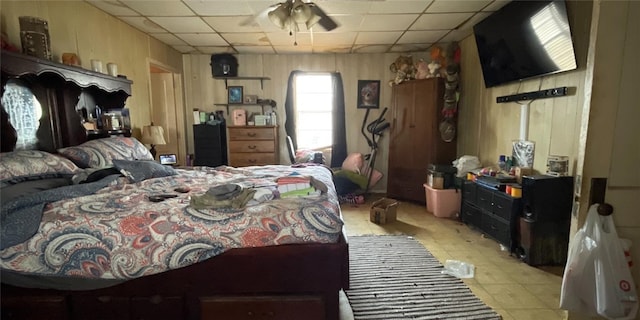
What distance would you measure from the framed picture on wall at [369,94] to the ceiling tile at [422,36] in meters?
0.86

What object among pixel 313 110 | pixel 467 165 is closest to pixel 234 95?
pixel 313 110

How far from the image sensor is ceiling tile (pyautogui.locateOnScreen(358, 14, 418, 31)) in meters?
3.20

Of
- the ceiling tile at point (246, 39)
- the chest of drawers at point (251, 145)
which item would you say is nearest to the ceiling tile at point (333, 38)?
the ceiling tile at point (246, 39)

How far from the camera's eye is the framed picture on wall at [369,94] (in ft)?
15.9

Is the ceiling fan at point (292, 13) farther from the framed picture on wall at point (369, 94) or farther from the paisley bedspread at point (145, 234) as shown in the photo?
the framed picture on wall at point (369, 94)

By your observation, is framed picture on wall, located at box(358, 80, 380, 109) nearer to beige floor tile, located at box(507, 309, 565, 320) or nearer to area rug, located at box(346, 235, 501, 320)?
area rug, located at box(346, 235, 501, 320)

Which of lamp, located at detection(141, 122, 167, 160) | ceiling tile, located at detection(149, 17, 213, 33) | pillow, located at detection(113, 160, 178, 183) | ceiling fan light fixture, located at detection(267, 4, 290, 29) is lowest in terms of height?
pillow, located at detection(113, 160, 178, 183)

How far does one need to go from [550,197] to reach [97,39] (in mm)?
4298

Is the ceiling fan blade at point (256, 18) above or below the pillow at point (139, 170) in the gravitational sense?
above

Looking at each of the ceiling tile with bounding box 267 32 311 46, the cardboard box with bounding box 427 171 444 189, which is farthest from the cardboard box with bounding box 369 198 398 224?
the ceiling tile with bounding box 267 32 311 46

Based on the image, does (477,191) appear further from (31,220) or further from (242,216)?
(31,220)

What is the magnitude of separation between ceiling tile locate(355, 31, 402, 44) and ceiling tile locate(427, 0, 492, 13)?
0.79 meters

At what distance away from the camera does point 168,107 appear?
184 inches

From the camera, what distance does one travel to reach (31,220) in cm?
140
